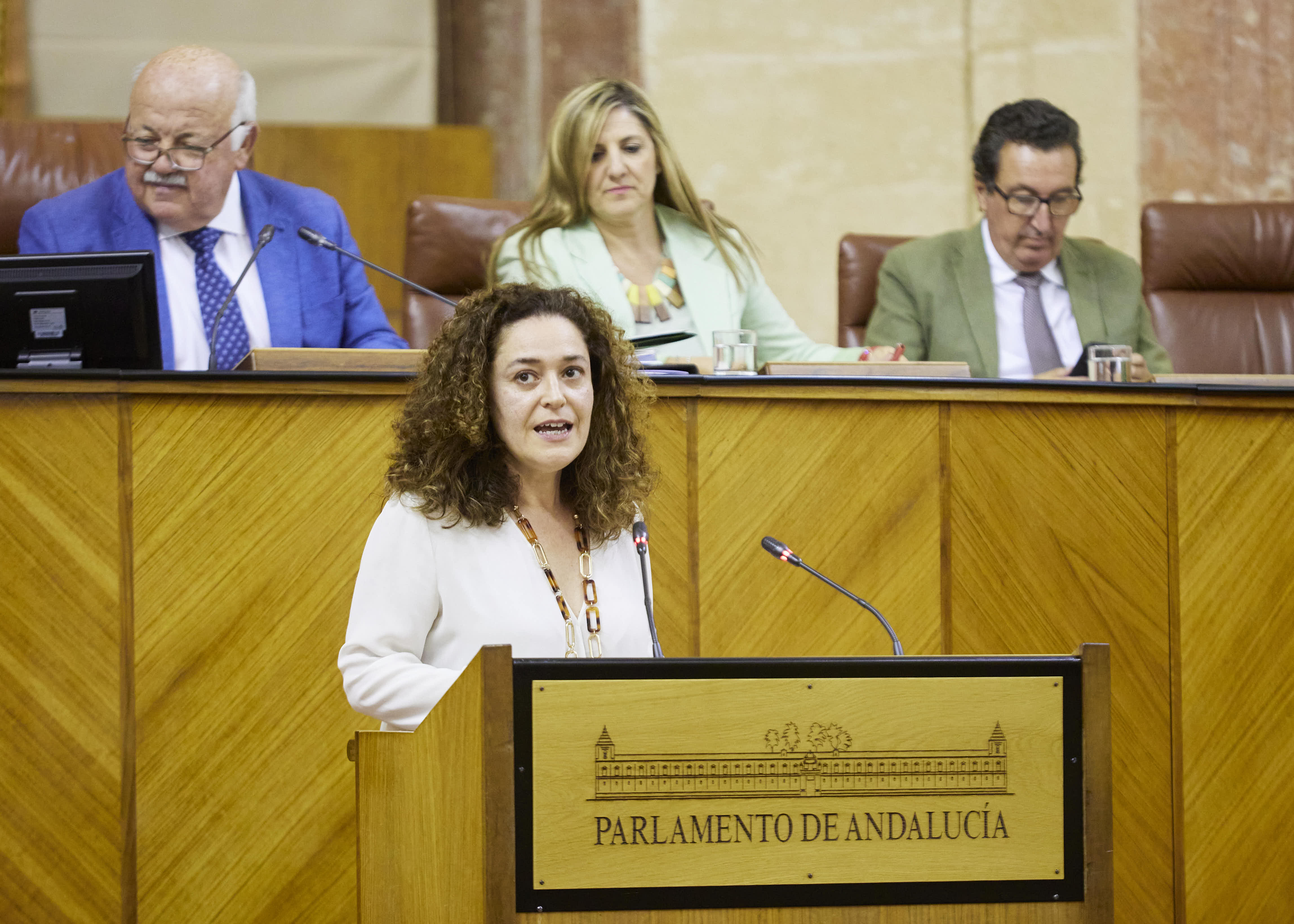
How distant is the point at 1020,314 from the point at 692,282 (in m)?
0.76

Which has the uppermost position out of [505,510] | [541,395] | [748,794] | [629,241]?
[629,241]

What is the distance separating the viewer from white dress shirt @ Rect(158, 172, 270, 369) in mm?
2738

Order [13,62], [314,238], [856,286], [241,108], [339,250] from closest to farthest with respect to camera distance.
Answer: [339,250] → [314,238] → [241,108] → [856,286] → [13,62]

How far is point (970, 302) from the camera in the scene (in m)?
3.02

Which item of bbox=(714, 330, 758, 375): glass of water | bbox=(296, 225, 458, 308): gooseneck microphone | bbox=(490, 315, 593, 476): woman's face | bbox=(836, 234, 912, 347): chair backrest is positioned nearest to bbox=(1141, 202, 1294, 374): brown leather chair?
bbox=(836, 234, 912, 347): chair backrest

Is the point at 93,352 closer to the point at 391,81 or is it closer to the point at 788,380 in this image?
the point at 788,380

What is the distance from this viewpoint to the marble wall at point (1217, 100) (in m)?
4.18

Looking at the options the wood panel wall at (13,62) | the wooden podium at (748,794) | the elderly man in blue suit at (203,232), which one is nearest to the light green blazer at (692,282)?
the elderly man in blue suit at (203,232)

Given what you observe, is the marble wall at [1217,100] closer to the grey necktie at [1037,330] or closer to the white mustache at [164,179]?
the grey necktie at [1037,330]

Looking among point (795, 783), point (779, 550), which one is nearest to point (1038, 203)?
point (779, 550)

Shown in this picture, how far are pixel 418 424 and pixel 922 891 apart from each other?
2.62 feet

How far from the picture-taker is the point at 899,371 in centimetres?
230

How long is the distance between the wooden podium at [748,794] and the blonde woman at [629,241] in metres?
1.57

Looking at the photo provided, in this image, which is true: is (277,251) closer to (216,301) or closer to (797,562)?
(216,301)
